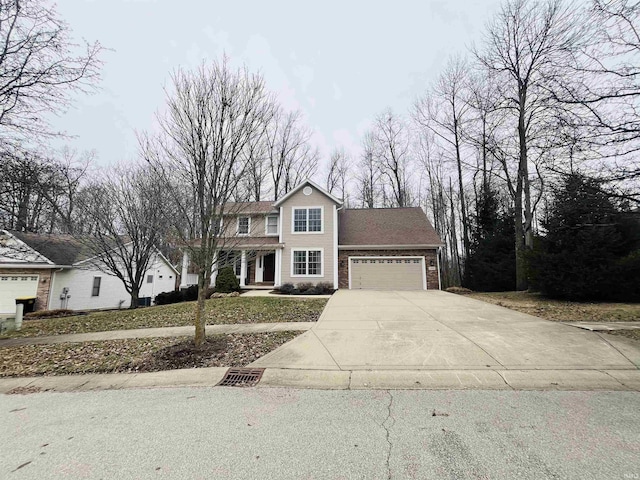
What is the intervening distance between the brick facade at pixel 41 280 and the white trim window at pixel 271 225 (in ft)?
40.2

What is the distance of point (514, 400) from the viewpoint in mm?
3457

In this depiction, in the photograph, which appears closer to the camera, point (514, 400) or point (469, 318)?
point (514, 400)

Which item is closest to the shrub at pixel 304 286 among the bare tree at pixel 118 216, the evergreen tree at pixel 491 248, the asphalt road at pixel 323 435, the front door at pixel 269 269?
the front door at pixel 269 269

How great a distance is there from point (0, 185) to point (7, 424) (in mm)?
5399

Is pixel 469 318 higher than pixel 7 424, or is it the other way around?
pixel 469 318

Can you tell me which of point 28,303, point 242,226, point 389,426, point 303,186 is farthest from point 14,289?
point 389,426

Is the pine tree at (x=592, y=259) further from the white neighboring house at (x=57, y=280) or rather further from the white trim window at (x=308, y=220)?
the white neighboring house at (x=57, y=280)

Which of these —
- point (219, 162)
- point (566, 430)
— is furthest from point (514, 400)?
point (219, 162)

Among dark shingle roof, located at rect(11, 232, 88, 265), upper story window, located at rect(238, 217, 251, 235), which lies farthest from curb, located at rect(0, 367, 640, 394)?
dark shingle roof, located at rect(11, 232, 88, 265)

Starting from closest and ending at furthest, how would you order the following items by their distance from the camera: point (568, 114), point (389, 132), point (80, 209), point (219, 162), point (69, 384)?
point (69, 384)
point (219, 162)
point (568, 114)
point (80, 209)
point (389, 132)

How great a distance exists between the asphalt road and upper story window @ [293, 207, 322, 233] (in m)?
13.3

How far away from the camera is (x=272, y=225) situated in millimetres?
17875

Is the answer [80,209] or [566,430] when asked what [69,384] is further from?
[80,209]

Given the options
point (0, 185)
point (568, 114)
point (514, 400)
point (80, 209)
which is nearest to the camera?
point (514, 400)
